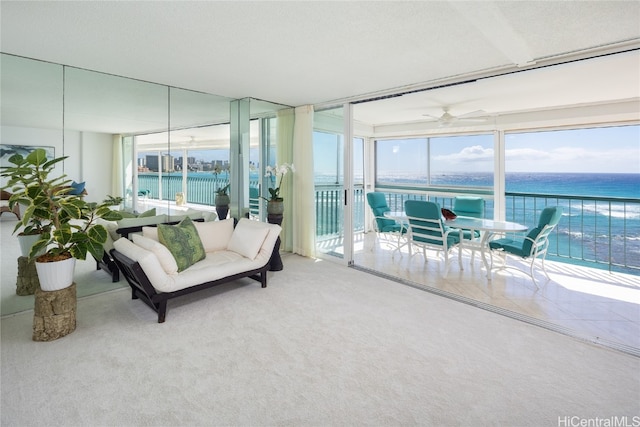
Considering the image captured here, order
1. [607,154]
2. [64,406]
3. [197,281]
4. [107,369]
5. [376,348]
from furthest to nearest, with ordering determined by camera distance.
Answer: [607,154], [197,281], [376,348], [107,369], [64,406]

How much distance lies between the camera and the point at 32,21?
86.0 inches

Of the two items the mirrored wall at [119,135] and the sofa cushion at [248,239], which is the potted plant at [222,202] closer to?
the mirrored wall at [119,135]

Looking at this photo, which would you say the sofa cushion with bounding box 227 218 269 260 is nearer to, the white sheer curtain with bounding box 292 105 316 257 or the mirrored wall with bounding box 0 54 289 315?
the mirrored wall with bounding box 0 54 289 315

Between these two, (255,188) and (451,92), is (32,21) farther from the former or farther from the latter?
(451,92)

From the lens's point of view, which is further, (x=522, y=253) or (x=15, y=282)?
(x=522, y=253)

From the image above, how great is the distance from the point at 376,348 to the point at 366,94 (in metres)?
3.10

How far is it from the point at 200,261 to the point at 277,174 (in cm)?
210

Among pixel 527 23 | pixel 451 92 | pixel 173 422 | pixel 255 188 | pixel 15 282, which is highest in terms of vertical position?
pixel 451 92

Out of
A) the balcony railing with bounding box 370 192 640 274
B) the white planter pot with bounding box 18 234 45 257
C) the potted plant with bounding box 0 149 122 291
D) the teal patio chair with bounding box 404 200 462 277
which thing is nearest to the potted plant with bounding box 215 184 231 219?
the potted plant with bounding box 0 149 122 291

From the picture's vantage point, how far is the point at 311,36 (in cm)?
239

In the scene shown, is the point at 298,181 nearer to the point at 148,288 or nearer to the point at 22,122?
the point at 148,288

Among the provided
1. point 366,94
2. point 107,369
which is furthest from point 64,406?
point 366,94

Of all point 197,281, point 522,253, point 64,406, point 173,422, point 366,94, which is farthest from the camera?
point 366,94

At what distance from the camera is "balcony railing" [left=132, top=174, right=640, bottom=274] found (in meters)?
4.23
